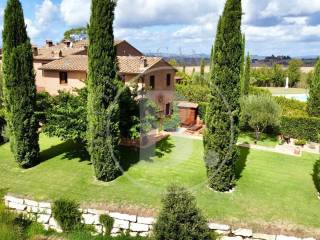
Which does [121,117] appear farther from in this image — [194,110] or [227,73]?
[194,110]

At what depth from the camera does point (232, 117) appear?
14.8 m

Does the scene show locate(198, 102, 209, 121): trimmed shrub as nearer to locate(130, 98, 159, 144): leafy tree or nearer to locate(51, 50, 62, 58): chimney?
locate(130, 98, 159, 144): leafy tree

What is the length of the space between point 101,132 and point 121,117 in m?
2.26

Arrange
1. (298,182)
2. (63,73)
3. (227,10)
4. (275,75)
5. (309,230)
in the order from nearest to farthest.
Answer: (309,230) → (227,10) → (298,182) → (63,73) → (275,75)

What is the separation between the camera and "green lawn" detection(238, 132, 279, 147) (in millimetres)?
24133

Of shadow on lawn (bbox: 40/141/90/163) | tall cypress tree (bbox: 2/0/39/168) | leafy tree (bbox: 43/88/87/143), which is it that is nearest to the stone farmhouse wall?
tall cypress tree (bbox: 2/0/39/168)

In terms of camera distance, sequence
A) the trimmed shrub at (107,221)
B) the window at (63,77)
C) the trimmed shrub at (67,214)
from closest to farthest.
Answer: the trimmed shrub at (107,221)
the trimmed shrub at (67,214)
the window at (63,77)

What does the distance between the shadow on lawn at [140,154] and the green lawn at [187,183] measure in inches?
2.4

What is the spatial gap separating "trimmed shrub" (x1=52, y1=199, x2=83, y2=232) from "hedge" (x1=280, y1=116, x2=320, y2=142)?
18940mm

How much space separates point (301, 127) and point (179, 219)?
1875 cm

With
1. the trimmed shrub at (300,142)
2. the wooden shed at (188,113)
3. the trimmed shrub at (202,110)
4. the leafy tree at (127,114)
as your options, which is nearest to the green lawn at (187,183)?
the leafy tree at (127,114)

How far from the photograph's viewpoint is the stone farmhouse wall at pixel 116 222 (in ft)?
39.6

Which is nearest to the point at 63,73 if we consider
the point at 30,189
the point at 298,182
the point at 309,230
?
the point at 30,189

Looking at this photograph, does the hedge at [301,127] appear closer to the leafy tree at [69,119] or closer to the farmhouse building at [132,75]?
the farmhouse building at [132,75]
